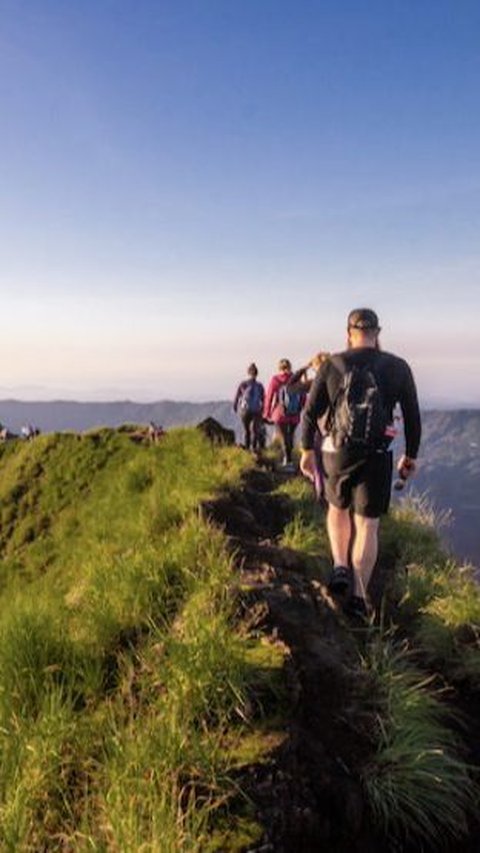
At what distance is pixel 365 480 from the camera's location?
6.39m

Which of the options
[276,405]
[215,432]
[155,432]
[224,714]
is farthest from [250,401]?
[224,714]

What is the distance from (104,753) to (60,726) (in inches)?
13.8

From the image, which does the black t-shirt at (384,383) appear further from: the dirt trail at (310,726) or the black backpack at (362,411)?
the dirt trail at (310,726)

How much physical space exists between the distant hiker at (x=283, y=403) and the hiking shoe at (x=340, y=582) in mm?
9277

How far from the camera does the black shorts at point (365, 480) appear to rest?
6371 millimetres

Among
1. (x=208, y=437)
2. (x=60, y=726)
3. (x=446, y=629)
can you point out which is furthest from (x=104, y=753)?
(x=208, y=437)

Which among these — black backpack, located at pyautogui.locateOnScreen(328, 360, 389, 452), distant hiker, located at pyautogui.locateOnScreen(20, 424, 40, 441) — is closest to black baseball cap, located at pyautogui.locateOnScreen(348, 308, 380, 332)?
black backpack, located at pyautogui.locateOnScreen(328, 360, 389, 452)

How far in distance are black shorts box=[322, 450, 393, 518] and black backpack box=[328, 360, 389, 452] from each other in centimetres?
12

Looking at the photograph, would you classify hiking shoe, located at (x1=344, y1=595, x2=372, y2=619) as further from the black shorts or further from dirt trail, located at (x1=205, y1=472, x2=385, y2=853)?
the black shorts

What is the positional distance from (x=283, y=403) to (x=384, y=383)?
990 centimetres

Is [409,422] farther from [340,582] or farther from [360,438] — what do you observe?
[340,582]

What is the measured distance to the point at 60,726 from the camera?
12.3 feet

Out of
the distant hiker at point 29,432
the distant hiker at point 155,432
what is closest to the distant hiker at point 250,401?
the distant hiker at point 155,432

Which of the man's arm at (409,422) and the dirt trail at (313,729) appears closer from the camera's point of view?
the dirt trail at (313,729)
